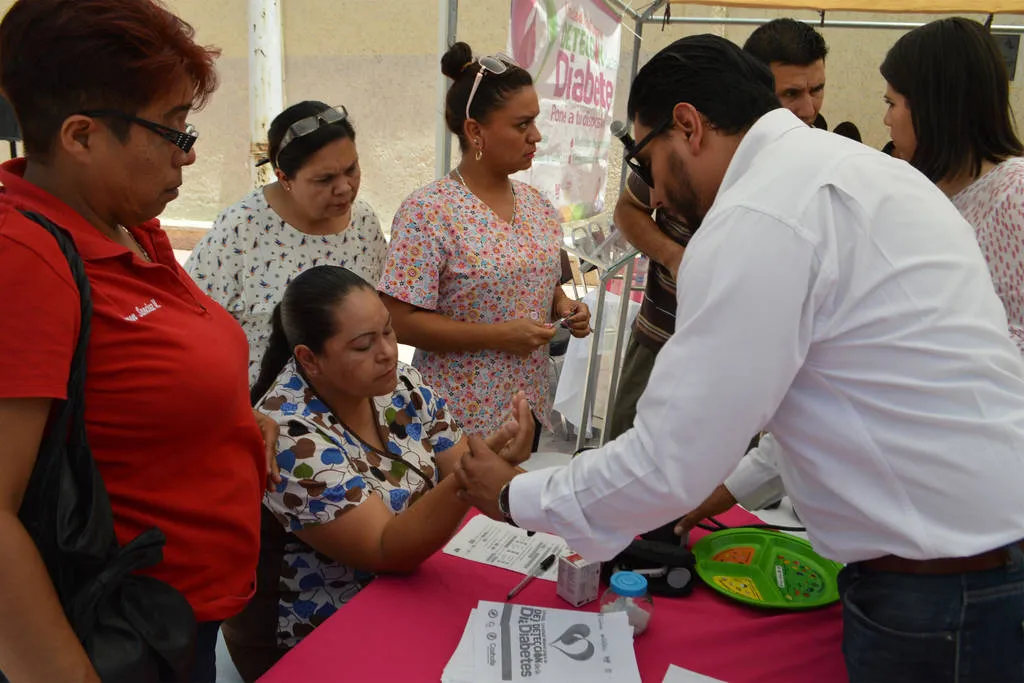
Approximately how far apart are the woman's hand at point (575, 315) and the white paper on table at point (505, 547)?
0.91 metres

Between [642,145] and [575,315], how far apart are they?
3.95ft

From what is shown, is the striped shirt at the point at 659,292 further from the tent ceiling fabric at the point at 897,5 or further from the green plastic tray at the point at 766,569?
the tent ceiling fabric at the point at 897,5

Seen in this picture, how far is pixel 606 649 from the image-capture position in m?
1.29

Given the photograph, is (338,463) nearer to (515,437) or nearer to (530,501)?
(515,437)

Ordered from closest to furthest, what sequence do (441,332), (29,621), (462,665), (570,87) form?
(29,621) → (462,665) → (441,332) → (570,87)

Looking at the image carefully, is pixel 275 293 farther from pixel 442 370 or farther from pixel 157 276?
pixel 157 276

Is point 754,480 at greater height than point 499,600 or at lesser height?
greater

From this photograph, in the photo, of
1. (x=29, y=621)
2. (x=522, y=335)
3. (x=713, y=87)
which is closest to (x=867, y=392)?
(x=713, y=87)

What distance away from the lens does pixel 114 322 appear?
107 centimetres

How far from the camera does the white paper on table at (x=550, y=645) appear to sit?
4.03 feet

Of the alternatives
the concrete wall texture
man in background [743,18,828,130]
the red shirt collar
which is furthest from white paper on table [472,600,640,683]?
the concrete wall texture

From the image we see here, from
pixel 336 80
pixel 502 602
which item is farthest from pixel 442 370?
pixel 336 80

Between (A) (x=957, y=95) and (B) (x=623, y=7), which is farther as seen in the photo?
(B) (x=623, y=7)

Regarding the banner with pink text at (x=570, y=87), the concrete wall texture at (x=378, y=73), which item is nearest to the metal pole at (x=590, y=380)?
the banner with pink text at (x=570, y=87)
